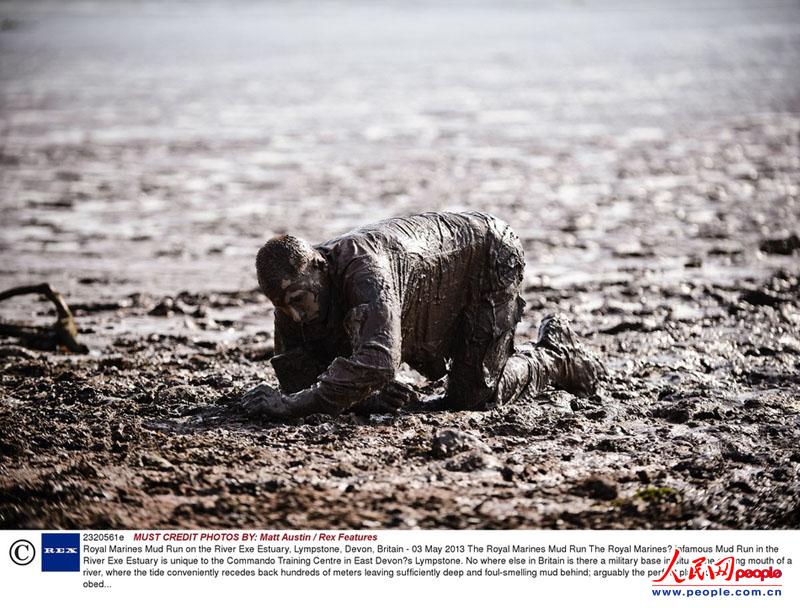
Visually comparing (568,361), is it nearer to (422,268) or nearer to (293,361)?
(422,268)

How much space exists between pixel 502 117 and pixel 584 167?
3.90m

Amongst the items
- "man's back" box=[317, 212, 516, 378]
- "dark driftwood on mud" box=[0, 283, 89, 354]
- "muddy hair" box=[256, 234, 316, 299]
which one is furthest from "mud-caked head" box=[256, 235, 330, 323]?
"dark driftwood on mud" box=[0, 283, 89, 354]

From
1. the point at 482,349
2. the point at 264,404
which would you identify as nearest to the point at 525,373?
the point at 482,349

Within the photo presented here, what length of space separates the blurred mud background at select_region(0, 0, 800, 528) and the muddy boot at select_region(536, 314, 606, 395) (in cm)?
13

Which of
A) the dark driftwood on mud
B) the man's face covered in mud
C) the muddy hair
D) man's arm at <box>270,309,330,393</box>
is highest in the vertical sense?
the muddy hair

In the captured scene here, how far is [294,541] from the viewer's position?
4.70 m

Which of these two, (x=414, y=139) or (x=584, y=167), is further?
(x=414, y=139)

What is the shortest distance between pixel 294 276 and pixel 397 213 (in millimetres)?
6612

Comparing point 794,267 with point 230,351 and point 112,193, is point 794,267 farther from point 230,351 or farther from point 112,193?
point 112,193

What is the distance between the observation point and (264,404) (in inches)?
220

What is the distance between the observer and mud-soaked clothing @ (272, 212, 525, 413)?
525 centimetres

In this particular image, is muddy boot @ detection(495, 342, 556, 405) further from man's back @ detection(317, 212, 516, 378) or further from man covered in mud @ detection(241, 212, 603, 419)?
man's back @ detection(317, 212, 516, 378)

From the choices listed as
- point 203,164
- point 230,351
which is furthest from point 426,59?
point 230,351

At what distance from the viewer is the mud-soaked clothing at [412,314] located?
17.2 feet
